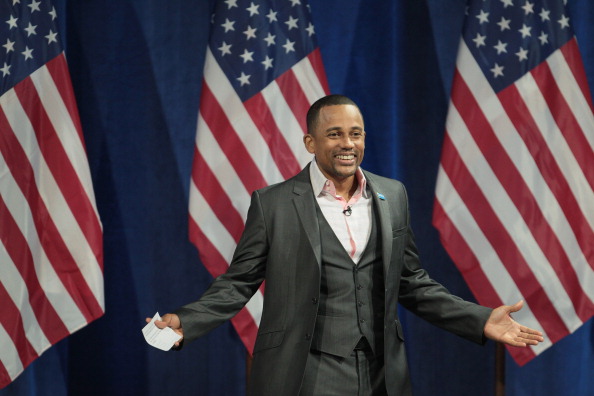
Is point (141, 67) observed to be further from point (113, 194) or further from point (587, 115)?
point (587, 115)

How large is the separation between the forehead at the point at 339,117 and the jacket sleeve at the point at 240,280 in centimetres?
29

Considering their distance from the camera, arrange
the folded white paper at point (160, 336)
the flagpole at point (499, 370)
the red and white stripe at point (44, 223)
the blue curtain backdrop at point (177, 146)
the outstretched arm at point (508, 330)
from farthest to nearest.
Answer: the blue curtain backdrop at point (177, 146)
the flagpole at point (499, 370)
the red and white stripe at point (44, 223)
the outstretched arm at point (508, 330)
the folded white paper at point (160, 336)

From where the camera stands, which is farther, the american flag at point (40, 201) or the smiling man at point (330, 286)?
the american flag at point (40, 201)

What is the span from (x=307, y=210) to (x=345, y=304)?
282 millimetres

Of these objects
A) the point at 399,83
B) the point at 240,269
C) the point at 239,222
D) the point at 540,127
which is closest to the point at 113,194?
the point at 239,222

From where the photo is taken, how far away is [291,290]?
2168 mm

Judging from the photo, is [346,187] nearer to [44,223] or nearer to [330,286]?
[330,286]

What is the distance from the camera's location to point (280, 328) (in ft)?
7.10

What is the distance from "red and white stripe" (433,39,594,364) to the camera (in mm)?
3191

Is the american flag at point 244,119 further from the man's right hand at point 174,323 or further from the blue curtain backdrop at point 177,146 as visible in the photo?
the man's right hand at point 174,323

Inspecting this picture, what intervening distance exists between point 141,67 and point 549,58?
6.34ft

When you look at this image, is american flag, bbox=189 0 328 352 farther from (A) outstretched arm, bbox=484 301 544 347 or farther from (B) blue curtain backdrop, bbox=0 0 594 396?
(A) outstretched arm, bbox=484 301 544 347

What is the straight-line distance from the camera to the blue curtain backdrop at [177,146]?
3.84 metres

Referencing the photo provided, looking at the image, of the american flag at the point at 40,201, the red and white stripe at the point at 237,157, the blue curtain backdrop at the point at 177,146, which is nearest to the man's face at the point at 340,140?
the red and white stripe at the point at 237,157
